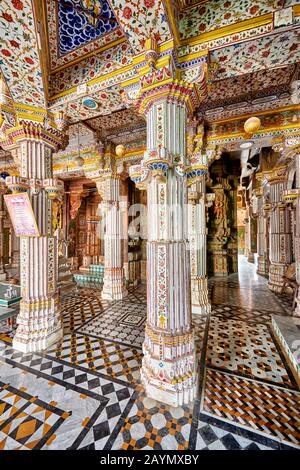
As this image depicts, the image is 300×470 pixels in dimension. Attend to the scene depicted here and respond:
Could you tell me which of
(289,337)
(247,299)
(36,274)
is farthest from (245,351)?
(36,274)

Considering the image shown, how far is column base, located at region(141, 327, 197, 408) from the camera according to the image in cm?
222

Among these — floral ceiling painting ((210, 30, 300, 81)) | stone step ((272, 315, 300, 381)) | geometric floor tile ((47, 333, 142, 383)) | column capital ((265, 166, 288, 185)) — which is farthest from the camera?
column capital ((265, 166, 288, 185))

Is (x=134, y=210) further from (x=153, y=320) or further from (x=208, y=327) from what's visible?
(x=153, y=320)

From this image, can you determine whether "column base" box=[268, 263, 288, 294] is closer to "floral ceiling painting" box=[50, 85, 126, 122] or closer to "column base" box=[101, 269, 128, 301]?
"column base" box=[101, 269, 128, 301]

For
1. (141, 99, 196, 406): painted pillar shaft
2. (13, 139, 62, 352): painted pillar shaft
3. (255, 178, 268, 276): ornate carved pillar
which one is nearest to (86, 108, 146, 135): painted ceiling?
(13, 139, 62, 352): painted pillar shaft

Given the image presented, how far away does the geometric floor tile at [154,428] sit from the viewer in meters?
1.78

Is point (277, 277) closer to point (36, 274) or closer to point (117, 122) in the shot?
point (117, 122)

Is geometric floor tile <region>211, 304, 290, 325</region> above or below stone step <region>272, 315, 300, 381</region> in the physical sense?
below

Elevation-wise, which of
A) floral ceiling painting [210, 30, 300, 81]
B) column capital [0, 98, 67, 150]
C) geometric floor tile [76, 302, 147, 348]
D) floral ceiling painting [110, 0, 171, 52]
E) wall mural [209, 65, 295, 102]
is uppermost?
wall mural [209, 65, 295, 102]

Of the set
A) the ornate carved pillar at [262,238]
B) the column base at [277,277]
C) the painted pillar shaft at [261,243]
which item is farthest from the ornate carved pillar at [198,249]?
the painted pillar shaft at [261,243]

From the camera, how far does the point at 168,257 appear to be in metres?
2.34

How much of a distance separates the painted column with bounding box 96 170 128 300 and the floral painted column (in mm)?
3659

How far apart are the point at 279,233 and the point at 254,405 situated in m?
6.58
